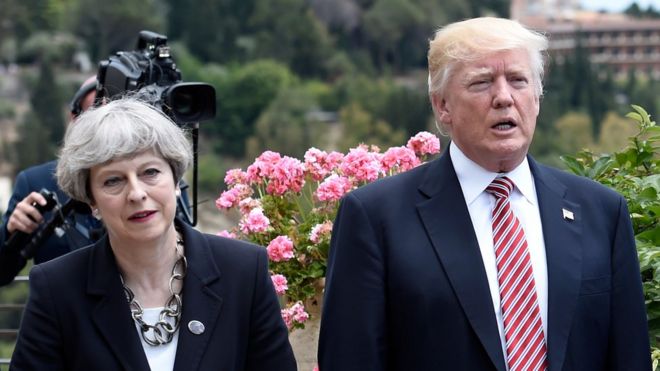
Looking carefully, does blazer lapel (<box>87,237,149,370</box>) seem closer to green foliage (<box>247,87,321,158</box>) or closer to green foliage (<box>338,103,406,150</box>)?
green foliage (<box>247,87,321,158</box>)

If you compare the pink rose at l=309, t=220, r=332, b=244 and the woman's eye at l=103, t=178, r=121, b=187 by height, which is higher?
the woman's eye at l=103, t=178, r=121, b=187

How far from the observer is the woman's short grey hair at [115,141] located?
257 cm

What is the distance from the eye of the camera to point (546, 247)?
2.66 meters

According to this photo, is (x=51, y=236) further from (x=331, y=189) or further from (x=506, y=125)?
(x=506, y=125)

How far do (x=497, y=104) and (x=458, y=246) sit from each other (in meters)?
A: 0.27

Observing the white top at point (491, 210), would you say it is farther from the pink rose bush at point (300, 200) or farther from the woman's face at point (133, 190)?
the pink rose bush at point (300, 200)

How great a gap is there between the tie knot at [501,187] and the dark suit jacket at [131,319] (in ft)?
1.49

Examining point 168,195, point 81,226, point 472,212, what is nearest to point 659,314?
point 472,212

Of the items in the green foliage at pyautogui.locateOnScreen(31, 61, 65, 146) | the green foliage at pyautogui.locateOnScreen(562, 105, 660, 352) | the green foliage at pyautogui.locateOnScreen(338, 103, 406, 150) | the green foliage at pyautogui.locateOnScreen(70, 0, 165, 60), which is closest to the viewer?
the green foliage at pyautogui.locateOnScreen(562, 105, 660, 352)

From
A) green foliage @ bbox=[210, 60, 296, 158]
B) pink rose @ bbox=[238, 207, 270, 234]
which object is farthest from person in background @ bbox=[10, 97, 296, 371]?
green foliage @ bbox=[210, 60, 296, 158]

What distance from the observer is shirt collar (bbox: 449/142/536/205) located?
2701mm

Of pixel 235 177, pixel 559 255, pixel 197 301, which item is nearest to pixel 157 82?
pixel 235 177

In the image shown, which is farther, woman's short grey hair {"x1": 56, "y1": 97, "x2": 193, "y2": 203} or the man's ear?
the man's ear

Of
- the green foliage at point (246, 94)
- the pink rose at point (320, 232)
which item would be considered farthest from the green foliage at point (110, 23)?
the pink rose at point (320, 232)
